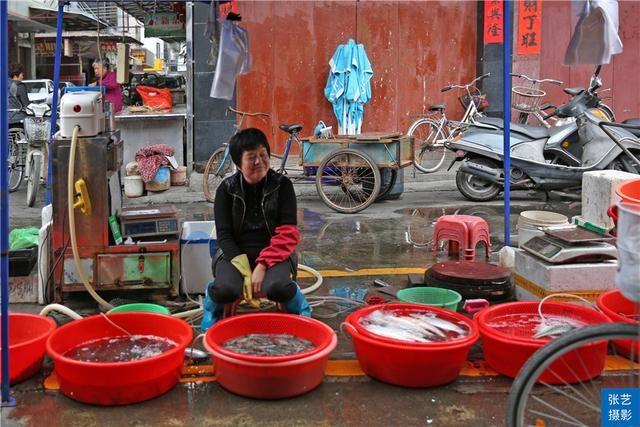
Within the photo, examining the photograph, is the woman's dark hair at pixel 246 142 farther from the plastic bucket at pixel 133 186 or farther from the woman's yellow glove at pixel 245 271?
the plastic bucket at pixel 133 186

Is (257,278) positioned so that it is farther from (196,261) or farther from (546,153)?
(546,153)

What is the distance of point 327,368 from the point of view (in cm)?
388

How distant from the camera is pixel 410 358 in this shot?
11.4 ft

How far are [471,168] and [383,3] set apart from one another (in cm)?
494

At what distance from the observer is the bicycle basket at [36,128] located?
966 centimetres

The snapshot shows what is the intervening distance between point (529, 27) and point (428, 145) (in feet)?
13.3

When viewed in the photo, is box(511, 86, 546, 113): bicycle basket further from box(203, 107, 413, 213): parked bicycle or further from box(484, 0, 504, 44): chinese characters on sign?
box(203, 107, 413, 213): parked bicycle

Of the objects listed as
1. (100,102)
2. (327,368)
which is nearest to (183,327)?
(327,368)

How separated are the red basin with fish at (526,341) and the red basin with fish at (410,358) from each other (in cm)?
15

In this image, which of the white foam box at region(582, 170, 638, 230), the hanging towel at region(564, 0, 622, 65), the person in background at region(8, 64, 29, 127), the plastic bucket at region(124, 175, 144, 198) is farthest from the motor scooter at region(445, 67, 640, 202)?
the person in background at region(8, 64, 29, 127)

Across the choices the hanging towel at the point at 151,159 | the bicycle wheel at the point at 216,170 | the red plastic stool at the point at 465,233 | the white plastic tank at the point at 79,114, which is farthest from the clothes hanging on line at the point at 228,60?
the hanging towel at the point at 151,159

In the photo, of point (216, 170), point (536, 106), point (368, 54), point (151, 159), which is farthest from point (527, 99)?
point (151, 159)

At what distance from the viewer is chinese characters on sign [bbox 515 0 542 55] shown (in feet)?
43.4

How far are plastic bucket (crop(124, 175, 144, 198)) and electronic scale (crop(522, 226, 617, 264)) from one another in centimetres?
703
